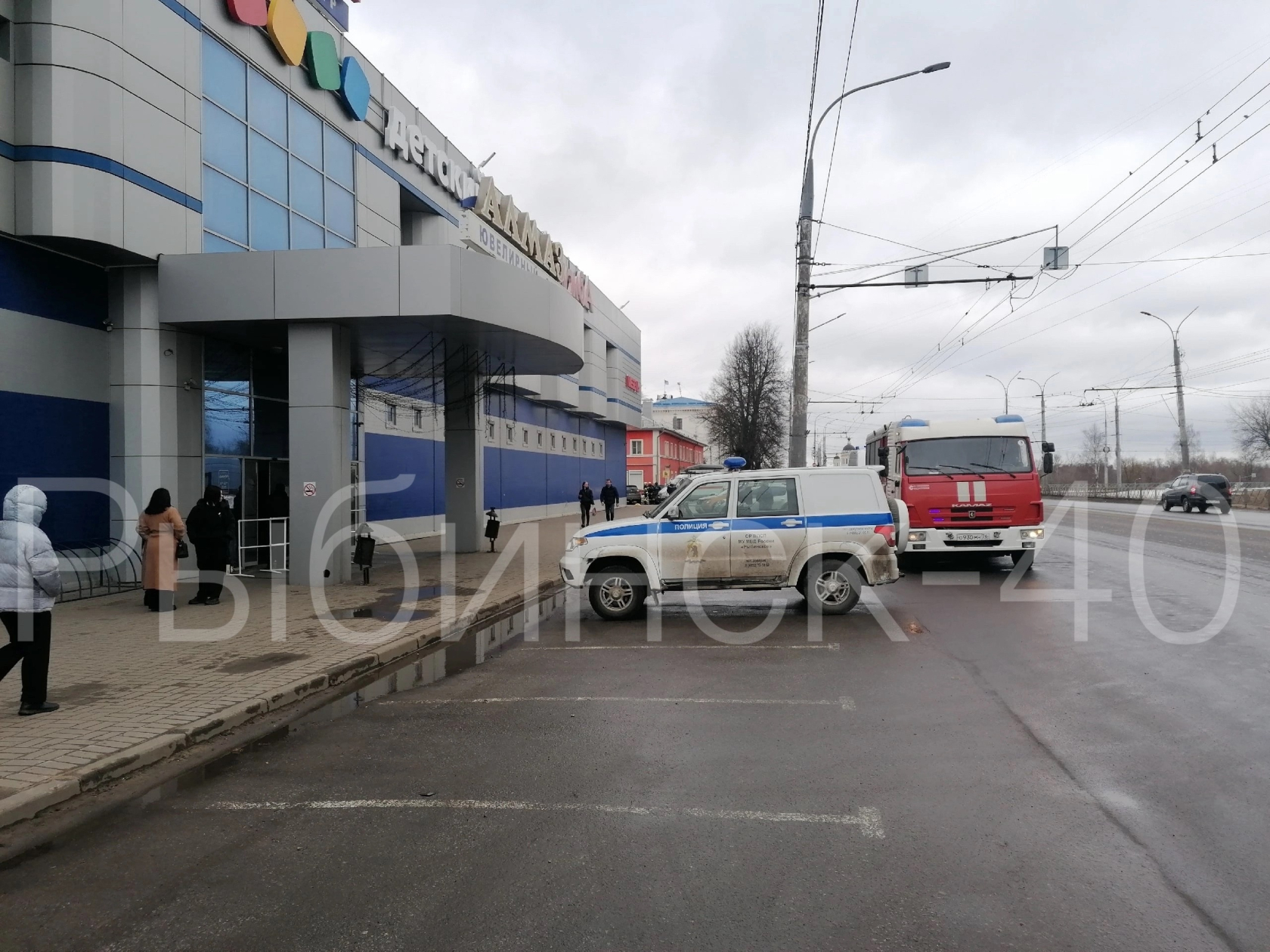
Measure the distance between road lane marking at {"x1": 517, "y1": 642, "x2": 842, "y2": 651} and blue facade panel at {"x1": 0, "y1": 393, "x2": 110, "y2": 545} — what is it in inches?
311

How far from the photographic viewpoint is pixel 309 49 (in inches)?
661

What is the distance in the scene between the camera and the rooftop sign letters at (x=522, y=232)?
26406 millimetres

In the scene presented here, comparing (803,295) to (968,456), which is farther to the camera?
(803,295)

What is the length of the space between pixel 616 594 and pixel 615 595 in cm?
2

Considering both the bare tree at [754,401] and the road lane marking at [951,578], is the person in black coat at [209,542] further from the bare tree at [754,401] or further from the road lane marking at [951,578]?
the bare tree at [754,401]

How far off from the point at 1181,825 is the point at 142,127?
15.0 m

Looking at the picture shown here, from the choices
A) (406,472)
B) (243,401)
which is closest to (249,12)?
(243,401)

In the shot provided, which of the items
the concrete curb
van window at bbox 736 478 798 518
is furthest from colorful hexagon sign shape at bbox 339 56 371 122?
van window at bbox 736 478 798 518

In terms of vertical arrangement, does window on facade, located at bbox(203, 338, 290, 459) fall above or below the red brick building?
below

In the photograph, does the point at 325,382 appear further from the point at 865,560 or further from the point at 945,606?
the point at 945,606

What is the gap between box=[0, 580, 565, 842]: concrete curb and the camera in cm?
462

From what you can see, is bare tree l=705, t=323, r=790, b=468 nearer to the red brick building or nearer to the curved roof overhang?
the red brick building

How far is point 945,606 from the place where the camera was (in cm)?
1138

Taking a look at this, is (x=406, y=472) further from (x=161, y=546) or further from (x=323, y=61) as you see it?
(x=161, y=546)
